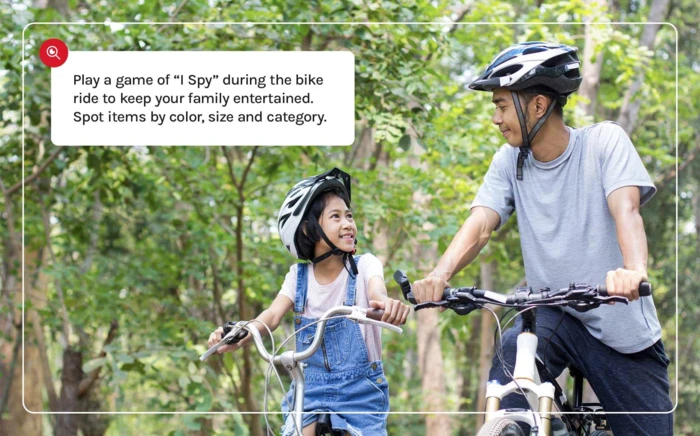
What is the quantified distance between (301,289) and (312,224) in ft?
0.72

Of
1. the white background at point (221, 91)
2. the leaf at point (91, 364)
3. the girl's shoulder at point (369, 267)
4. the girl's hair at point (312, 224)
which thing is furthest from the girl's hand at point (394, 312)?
the leaf at point (91, 364)

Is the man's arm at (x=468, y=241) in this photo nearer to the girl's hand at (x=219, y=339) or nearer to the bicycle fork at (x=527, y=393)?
the bicycle fork at (x=527, y=393)

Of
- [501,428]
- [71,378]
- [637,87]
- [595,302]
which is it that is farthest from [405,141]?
[637,87]

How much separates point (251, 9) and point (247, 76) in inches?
55.3

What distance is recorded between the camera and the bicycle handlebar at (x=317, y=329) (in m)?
2.25

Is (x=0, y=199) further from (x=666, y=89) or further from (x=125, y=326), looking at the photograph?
(x=666, y=89)

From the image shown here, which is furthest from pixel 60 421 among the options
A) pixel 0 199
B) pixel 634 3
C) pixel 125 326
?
pixel 634 3

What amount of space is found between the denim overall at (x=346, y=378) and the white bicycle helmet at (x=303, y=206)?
13cm

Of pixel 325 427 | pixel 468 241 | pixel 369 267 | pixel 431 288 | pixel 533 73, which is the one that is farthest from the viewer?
pixel 369 267

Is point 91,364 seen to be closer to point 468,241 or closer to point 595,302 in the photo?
point 468,241

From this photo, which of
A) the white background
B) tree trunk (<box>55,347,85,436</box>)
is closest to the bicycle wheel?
the white background

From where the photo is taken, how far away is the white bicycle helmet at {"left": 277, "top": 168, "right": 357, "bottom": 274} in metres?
2.86

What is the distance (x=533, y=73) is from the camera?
7.91 feet

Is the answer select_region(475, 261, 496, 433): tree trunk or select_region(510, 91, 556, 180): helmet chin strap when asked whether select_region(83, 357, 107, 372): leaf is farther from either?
select_region(475, 261, 496, 433): tree trunk
